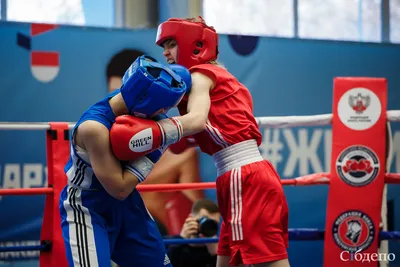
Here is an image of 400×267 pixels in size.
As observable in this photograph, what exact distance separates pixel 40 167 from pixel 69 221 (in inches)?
55.9

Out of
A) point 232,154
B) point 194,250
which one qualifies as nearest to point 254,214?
point 232,154

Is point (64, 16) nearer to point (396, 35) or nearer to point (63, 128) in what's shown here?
point (63, 128)

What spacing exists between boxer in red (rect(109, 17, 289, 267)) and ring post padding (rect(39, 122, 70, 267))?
61 cm

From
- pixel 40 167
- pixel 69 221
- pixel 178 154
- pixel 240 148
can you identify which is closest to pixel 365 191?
pixel 240 148

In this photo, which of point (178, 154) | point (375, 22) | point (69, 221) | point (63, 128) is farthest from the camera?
point (375, 22)

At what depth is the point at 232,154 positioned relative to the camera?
2184mm

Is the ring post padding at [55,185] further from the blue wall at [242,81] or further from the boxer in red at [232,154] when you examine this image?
the blue wall at [242,81]

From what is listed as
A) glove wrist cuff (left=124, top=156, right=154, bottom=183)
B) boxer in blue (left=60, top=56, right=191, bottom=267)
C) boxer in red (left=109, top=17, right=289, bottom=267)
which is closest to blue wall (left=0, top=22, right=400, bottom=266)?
boxer in red (left=109, top=17, right=289, bottom=267)

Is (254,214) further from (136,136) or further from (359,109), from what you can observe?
(359,109)

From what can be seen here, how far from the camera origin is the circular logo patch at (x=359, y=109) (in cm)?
286

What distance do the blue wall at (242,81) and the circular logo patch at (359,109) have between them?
2.88 feet

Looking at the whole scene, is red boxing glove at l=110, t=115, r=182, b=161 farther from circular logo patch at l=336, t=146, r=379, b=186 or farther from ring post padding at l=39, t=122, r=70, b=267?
circular logo patch at l=336, t=146, r=379, b=186

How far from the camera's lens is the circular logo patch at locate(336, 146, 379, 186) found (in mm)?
2848

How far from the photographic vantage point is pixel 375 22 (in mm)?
4934
